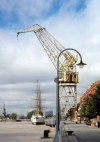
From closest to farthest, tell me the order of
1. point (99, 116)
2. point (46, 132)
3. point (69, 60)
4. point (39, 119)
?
point (46, 132) < point (99, 116) < point (69, 60) < point (39, 119)

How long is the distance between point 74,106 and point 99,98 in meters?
54.0

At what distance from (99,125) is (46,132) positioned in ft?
140

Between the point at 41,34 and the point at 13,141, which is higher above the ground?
the point at 41,34

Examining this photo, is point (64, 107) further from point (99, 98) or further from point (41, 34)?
point (99, 98)

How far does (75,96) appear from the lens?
135125 mm

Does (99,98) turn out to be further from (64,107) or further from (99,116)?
(64,107)

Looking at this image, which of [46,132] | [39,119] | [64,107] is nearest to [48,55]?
[64,107]

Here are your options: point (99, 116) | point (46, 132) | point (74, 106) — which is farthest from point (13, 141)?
point (74, 106)

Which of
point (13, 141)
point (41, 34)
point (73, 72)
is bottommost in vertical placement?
point (13, 141)

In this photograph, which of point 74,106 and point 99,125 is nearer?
point 99,125

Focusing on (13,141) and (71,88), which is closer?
(13,141)

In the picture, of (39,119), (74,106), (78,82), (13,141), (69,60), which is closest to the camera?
(13,141)

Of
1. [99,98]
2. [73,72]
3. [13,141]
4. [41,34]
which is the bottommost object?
[13,141]

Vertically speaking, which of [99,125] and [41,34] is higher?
[41,34]
